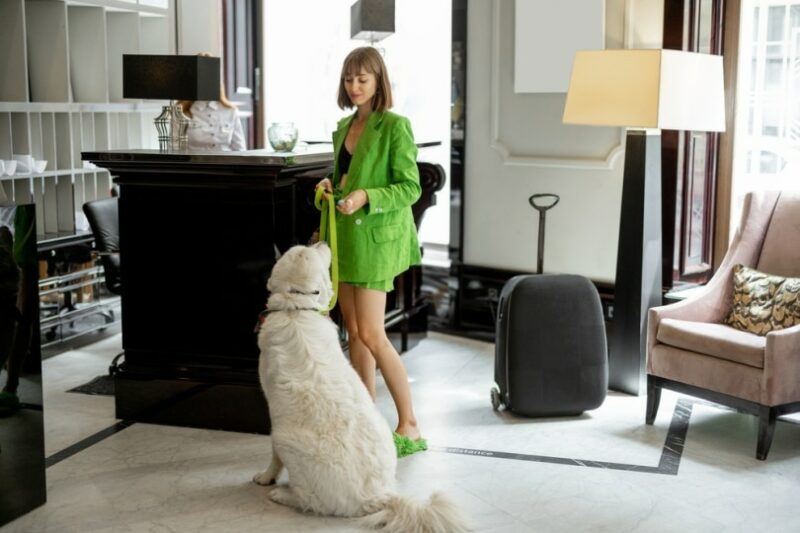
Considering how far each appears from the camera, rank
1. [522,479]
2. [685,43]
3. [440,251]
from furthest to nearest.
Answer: [440,251], [685,43], [522,479]

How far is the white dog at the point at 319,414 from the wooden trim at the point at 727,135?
2.53m

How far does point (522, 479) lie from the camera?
3434 millimetres

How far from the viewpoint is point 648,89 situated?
396 centimetres

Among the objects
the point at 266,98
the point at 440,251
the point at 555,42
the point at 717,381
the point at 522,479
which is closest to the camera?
the point at 522,479

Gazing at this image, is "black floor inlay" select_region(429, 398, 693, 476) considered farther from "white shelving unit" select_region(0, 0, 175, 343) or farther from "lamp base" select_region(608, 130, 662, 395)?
"white shelving unit" select_region(0, 0, 175, 343)

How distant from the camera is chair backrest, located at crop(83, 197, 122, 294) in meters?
4.77

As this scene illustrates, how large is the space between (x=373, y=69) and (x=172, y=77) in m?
1.11

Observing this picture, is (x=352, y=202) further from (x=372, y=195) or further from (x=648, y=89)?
(x=648, y=89)

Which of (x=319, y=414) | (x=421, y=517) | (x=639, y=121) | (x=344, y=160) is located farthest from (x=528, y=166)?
(x=421, y=517)

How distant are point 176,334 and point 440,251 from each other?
232 centimetres

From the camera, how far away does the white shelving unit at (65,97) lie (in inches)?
199

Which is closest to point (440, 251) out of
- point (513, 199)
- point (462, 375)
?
point (513, 199)

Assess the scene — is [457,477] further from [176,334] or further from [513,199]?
[513,199]

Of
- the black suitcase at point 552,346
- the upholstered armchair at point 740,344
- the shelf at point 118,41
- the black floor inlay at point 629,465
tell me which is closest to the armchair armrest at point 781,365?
the upholstered armchair at point 740,344
